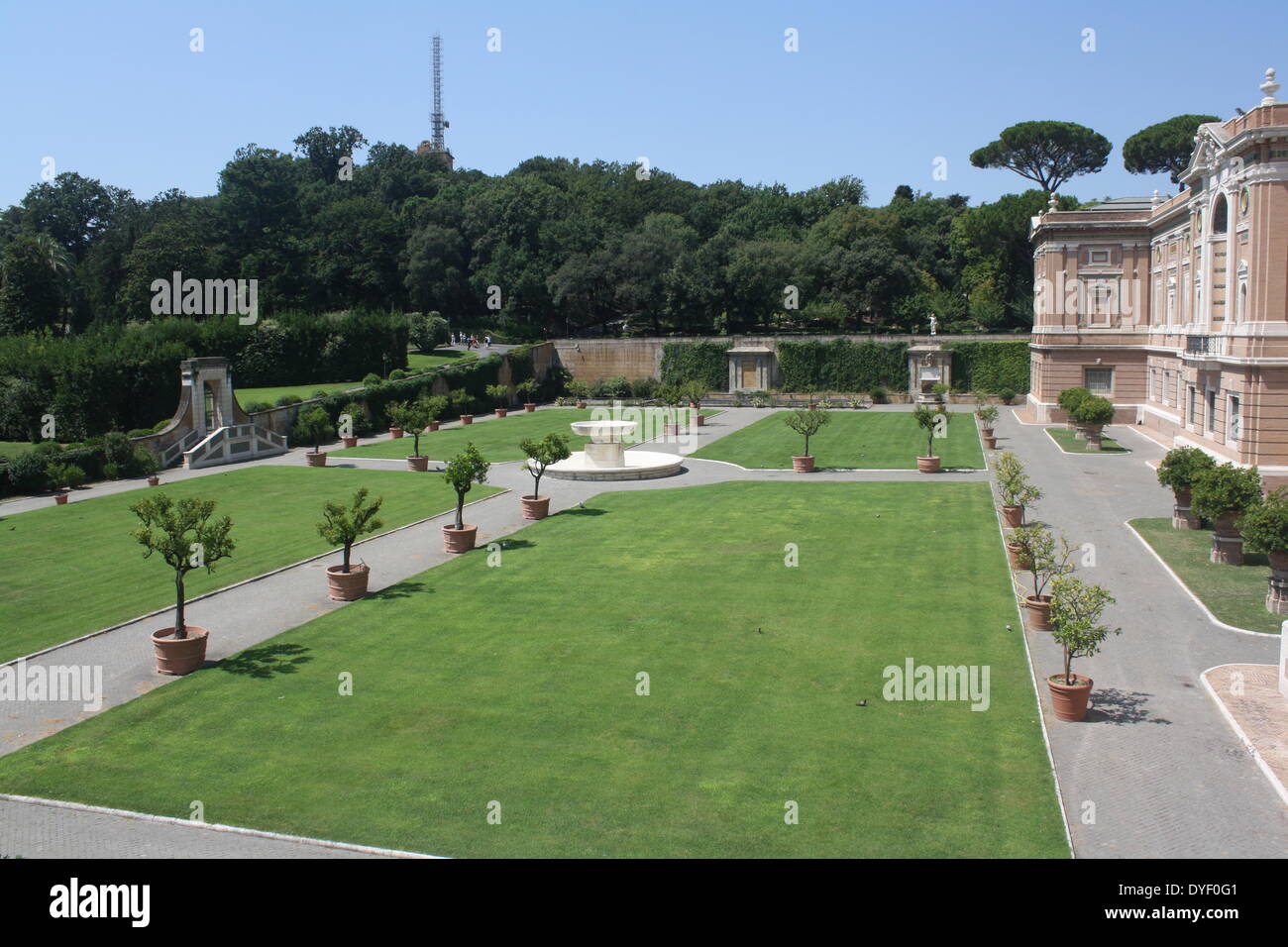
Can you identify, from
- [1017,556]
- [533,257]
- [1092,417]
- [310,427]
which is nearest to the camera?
[1017,556]

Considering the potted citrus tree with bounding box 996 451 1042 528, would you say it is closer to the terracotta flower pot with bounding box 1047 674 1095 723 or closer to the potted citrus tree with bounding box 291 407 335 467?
the terracotta flower pot with bounding box 1047 674 1095 723

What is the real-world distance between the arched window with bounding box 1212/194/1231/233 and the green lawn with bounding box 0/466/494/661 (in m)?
26.2

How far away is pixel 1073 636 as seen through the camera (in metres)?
15.1

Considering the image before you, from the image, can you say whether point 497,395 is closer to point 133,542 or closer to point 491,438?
point 491,438

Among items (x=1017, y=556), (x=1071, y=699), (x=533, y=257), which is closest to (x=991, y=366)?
(x=533, y=257)

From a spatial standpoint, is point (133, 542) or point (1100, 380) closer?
point (133, 542)

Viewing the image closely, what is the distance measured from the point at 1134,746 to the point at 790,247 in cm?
6414

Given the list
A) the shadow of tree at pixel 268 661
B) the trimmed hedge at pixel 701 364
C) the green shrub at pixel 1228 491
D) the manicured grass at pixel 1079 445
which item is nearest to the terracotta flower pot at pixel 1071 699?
the green shrub at pixel 1228 491

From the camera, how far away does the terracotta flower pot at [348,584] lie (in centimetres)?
2161

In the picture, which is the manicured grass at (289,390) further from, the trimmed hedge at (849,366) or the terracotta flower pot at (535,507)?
A: the trimmed hedge at (849,366)

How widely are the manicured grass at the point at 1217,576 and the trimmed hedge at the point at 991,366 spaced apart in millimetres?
36537

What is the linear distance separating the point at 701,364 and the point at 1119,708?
55.6 meters

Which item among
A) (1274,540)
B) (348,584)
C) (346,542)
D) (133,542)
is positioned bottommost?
(348,584)
